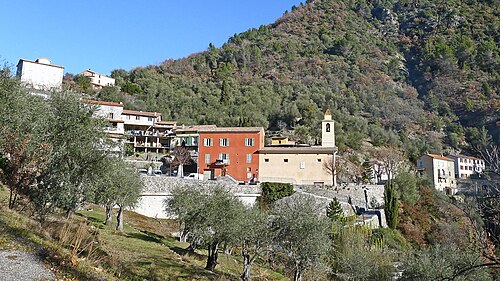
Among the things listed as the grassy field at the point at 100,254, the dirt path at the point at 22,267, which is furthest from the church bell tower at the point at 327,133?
the dirt path at the point at 22,267

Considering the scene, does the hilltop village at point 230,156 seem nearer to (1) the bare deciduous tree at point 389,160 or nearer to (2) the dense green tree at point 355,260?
(1) the bare deciduous tree at point 389,160

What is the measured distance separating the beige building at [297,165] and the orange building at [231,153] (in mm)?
1494

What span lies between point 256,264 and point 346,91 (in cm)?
9219

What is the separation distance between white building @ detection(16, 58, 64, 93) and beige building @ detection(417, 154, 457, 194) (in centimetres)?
6811

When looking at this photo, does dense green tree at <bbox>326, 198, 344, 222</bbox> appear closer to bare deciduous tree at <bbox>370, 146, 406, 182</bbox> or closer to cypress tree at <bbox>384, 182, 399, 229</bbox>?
cypress tree at <bbox>384, 182, 399, 229</bbox>

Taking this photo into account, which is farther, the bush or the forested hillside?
the forested hillside

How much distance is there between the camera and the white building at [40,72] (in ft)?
213

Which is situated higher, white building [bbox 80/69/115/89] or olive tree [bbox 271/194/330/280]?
white building [bbox 80/69/115/89]

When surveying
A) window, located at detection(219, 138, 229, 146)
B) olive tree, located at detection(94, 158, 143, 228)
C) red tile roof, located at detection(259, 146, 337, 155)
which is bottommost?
olive tree, located at detection(94, 158, 143, 228)

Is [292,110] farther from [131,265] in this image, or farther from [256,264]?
[131,265]

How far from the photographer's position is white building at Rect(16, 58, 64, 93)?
65.0 metres

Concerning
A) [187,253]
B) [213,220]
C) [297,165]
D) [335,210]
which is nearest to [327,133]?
[297,165]

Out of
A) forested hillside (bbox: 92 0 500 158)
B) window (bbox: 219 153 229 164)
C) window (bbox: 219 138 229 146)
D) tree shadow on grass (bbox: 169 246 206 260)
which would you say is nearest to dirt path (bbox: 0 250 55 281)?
tree shadow on grass (bbox: 169 246 206 260)

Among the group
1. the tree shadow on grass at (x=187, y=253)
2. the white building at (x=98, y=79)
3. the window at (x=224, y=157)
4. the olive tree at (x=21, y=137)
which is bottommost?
the tree shadow on grass at (x=187, y=253)
